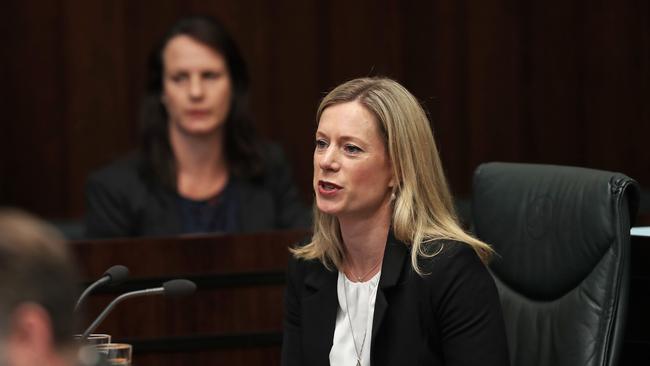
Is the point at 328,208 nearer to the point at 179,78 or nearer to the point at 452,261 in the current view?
the point at 452,261

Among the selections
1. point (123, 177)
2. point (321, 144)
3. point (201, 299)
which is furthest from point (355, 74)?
point (321, 144)

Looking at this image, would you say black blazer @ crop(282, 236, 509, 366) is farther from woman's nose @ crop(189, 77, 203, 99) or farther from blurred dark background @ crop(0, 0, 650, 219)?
blurred dark background @ crop(0, 0, 650, 219)

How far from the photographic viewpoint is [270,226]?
167 inches

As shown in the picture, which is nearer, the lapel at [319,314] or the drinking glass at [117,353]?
the drinking glass at [117,353]

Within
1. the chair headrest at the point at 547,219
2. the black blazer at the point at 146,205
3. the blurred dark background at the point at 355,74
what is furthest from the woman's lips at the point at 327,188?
the blurred dark background at the point at 355,74

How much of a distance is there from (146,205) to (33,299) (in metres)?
2.90

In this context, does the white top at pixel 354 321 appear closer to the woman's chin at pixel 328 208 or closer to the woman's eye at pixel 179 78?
the woman's chin at pixel 328 208

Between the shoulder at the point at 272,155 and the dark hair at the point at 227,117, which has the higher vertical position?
the dark hair at the point at 227,117

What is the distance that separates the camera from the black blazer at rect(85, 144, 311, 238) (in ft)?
13.5

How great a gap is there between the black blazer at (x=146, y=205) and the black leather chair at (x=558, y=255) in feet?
4.69

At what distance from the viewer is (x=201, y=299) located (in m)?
3.50

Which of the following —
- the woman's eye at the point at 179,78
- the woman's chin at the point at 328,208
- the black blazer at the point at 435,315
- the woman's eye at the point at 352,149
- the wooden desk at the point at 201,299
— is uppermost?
the woman's eye at the point at 352,149

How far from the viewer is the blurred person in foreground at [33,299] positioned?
1217 millimetres

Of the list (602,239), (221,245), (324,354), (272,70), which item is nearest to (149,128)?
(221,245)
